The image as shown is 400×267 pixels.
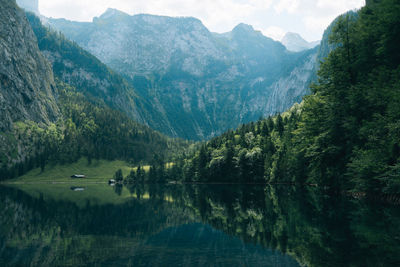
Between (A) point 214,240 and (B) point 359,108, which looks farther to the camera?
(B) point 359,108

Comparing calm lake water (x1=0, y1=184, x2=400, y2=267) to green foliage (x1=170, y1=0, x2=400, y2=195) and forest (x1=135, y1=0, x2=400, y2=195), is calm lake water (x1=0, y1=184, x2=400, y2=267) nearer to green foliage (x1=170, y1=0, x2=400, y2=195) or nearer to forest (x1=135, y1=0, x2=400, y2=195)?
forest (x1=135, y1=0, x2=400, y2=195)

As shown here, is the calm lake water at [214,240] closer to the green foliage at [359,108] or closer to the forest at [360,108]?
the forest at [360,108]

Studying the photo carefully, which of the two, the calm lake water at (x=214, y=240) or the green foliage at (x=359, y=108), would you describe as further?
the green foliage at (x=359, y=108)

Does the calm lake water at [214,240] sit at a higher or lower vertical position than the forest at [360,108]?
lower

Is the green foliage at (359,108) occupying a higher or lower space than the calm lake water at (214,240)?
higher

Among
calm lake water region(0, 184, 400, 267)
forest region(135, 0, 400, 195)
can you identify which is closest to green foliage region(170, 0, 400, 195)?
forest region(135, 0, 400, 195)

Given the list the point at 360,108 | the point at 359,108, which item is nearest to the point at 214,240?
the point at 360,108

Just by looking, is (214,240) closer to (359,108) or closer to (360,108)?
(360,108)

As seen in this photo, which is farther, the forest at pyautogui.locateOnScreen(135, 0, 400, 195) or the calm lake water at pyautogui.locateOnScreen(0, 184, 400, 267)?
the forest at pyautogui.locateOnScreen(135, 0, 400, 195)

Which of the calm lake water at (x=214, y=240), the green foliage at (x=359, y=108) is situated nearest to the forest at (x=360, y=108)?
the green foliage at (x=359, y=108)

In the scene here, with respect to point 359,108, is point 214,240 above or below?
below

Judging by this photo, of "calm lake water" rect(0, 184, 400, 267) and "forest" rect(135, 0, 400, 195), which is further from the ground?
"forest" rect(135, 0, 400, 195)

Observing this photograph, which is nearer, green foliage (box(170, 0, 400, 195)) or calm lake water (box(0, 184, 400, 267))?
calm lake water (box(0, 184, 400, 267))

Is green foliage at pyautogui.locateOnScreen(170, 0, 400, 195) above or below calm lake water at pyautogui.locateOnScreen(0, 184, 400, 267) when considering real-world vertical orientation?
above
